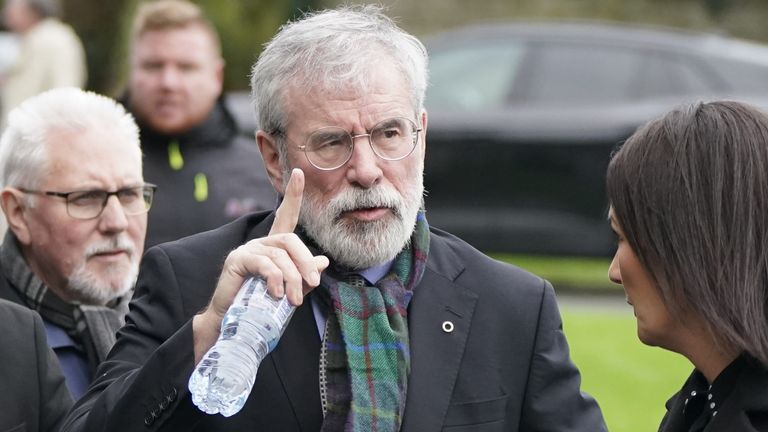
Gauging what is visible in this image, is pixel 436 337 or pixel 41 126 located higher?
pixel 41 126

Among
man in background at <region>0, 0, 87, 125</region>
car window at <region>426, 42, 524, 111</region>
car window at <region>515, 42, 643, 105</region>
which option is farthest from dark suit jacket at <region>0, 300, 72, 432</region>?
man in background at <region>0, 0, 87, 125</region>

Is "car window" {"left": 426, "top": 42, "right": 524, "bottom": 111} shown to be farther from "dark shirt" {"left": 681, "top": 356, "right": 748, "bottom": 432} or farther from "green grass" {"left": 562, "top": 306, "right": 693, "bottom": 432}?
"dark shirt" {"left": 681, "top": 356, "right": 748, "bottom": 432}

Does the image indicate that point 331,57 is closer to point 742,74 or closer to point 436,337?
point 436,337

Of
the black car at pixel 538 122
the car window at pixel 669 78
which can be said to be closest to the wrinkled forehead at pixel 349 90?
the black car at pixel 538 122

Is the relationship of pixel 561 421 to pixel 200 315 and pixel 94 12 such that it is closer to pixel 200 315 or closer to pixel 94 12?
pixel 200 315

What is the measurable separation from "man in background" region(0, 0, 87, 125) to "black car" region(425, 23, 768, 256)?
3.14m

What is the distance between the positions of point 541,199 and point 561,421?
749 cm

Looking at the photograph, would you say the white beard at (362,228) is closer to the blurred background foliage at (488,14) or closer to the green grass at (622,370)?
the green grass at (622,370)

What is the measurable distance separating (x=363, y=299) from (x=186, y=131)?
9.97ft

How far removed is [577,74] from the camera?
10992 millimetres

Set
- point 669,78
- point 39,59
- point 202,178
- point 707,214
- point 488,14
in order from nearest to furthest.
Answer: point 707,214
point 202,178
point 669,78
point 39,59
point 488,14

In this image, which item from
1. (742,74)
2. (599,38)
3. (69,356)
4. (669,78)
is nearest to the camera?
(69,356)

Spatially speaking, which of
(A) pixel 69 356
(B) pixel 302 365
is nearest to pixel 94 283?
(A) pixel 69 356

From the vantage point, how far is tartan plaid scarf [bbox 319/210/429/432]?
319 cm
